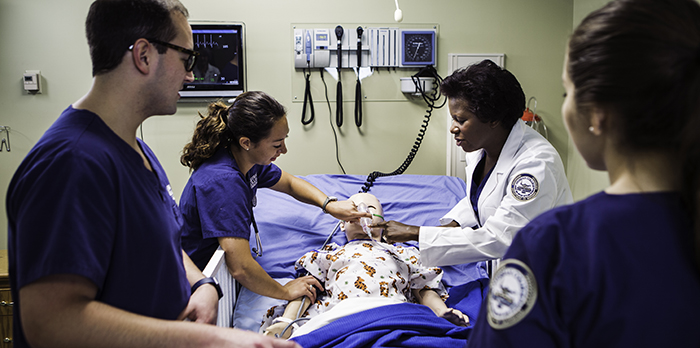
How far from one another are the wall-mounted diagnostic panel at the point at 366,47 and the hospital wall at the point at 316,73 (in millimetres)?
83

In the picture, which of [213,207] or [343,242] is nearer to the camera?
[213,207]

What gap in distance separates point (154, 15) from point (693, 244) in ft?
3.40

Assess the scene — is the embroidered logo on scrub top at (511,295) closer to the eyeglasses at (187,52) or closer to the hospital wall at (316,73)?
the eyeglasses at (187,52)

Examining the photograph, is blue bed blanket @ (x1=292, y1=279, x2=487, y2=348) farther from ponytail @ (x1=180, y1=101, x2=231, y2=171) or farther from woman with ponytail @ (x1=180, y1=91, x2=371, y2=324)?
ponytail @ (x1=180, y1=101, x2=231, y2=171)

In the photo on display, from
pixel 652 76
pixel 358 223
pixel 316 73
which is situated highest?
pixel 316 73

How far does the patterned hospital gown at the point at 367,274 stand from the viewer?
66.9 inches

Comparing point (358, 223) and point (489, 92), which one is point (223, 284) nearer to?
point (358, 223)

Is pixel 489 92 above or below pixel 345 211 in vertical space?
above

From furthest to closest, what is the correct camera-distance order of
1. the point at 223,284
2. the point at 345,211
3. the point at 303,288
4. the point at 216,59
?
the point at 216,59 < the point at 345,211 < the point at 303,288 < the point at 223,284

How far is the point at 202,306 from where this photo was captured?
1.07 m

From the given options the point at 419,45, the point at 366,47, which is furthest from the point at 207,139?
the point at 419,45

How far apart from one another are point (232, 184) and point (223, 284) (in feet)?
1.22

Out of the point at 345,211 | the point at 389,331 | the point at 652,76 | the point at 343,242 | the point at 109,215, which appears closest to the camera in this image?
the point at 652,76

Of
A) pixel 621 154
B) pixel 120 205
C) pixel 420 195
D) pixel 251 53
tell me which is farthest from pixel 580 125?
pixel 251 53
